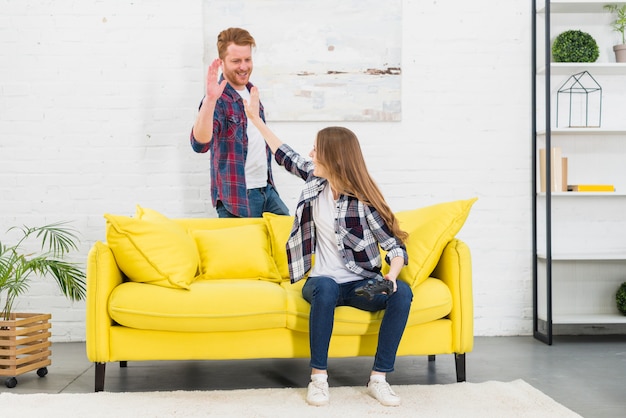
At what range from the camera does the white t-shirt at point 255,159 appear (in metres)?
3.97

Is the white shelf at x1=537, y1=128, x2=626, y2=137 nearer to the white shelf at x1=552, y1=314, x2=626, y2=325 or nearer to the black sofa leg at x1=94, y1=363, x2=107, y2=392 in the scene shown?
the white shelf at x1=552, y1=314, x2=626, y2=325

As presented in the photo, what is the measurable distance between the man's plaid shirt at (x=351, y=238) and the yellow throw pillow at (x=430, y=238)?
0.34 feet

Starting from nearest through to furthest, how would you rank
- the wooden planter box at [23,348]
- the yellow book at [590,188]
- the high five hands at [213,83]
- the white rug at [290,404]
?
the white rug at [290,404] < the wooden planter box at [23,348] < the high five hands at [213,83] < the yellow book at [590,188]

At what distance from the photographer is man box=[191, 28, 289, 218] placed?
3885 millimetres

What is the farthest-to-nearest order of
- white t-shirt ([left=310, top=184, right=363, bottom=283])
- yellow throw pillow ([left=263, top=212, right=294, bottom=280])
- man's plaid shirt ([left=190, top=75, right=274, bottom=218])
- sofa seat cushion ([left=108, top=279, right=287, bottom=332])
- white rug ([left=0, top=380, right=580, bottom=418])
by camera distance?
man's plaid shirt ([left=190, top=75, right=274, bottom=218]) → yellow throw pillow ([left=263, top=212, right=294, bottom=280]) → white t-shirt ([left=310, top=184, right=363, bottom=283]) → sofa seat cushion ([left=108, top=279, right=287, bottom=332]) → white rug ([left=0, top=380, right=580, bottom=418])

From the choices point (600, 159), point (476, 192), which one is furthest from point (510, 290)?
point (600, 159)

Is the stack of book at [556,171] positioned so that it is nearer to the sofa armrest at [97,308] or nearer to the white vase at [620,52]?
the white vase at [620,52]

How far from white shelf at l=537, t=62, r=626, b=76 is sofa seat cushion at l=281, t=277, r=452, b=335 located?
179cm

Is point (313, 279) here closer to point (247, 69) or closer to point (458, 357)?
point (458, 357)

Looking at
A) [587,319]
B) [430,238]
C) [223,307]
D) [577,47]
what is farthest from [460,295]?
[577,47]

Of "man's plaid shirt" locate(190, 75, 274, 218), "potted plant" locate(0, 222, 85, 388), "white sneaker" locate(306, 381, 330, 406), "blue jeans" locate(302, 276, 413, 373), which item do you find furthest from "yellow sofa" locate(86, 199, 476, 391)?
"man's plaid shirt" locate(190, 75, 274, 218)

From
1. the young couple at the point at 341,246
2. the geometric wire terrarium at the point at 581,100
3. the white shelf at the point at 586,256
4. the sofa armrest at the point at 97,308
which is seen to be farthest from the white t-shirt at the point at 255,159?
the geometric wire terrarium at the point at 581,100

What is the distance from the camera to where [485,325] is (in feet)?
13.9

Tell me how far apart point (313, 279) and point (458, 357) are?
2.38 ft
